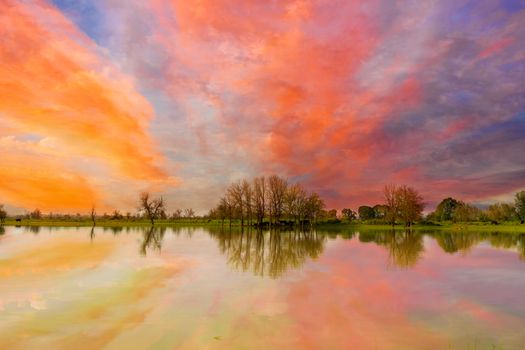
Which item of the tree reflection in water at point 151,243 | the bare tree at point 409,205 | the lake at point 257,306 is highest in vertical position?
the bare tree at point 409,205

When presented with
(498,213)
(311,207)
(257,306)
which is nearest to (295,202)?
(311,207)

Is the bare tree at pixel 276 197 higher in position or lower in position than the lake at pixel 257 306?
higher

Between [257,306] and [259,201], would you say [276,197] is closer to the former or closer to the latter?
[259,201]

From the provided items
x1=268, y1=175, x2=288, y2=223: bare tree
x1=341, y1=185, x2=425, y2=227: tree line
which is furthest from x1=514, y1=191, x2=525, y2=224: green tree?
x1=268, y1=175, x2=288, y2=223: bare tree

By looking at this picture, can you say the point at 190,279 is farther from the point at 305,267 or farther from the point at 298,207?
the point at 298,207

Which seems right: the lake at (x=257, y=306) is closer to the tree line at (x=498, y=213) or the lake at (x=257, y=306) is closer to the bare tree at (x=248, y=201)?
the bare tree at (x=248, y=201)

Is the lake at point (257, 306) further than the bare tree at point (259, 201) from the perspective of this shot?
No

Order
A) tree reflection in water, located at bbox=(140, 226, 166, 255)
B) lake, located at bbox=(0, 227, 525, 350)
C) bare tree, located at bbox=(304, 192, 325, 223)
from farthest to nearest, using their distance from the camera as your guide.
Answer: bare tree, located at bbox=(304, 192, 325, 223) < tree reflection in water, located at bbox=(140, 226, 166, 255) < lake, located at bbox=(0, 227, 525, 350)

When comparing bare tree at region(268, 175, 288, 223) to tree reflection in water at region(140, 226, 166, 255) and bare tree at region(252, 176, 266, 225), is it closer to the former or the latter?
bare tree at region(252, 176, 266, 225)

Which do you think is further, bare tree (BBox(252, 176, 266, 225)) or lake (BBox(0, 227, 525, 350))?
bare tree (BBox(252, 176, 266, 225))

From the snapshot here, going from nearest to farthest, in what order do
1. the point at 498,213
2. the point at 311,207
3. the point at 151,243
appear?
the point at 151,243
the point at 311,207
the point at 498,213

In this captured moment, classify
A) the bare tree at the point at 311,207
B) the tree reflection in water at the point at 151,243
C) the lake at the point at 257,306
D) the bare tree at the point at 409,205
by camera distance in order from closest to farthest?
the lake at the point at 257,306 < the tree reflection in water at the point at 151,243 < the bare tree at the point at 409,205 < the bare tree at the point at 311,207

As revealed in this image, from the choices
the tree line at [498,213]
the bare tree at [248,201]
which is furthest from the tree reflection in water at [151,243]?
the tree line at [498,213]

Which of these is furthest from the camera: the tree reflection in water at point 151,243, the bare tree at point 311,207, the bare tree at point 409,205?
the bare tree at point 311,207
